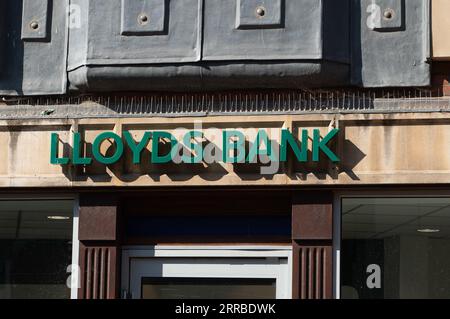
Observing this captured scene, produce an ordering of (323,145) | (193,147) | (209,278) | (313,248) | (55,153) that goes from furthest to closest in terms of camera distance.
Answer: (209,278) → (55,153) → (193,147) → (313,248) → (323,145)

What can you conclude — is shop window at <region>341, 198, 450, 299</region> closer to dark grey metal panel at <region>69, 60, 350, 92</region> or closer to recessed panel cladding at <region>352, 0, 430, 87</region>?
recessed panel cladding at <region>352, 0, 430, 87</region>

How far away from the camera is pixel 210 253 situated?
17.4 metres

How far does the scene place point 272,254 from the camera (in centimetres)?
1727

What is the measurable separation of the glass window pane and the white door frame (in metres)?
0.11

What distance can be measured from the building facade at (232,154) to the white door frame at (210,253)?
2cm

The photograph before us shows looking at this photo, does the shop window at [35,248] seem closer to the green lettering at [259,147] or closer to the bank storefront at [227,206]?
the bank storefront at [227,206]

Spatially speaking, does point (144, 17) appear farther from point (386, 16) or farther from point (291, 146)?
point (386, 16)

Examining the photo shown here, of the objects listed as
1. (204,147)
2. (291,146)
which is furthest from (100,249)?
(291,146)

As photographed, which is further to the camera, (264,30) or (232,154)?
(264,30)

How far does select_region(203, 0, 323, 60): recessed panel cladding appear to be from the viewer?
17.2 metres

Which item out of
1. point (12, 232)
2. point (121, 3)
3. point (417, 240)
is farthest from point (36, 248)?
point (417, 240)

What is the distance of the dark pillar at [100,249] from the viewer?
56.5 feet

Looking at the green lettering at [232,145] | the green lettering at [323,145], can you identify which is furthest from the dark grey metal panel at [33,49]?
the green lettering at [323,145]

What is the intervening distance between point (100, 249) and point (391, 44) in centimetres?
390
